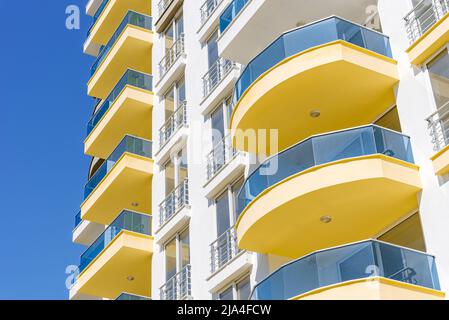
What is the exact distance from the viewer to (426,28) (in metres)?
19.2

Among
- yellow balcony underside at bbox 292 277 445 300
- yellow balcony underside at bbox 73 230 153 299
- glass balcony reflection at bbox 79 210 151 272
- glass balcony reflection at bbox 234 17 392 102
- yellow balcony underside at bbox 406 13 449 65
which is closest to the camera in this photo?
yellow balcony underside at bbox 292 277 445 300

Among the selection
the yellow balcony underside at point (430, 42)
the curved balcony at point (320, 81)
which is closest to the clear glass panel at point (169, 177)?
the curved balcony at point (320, 81)

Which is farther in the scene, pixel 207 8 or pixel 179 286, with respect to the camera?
pixel 207 8

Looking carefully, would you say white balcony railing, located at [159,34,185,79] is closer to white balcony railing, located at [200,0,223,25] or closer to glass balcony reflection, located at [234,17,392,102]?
white balcony railing, located at [200,0,223,25]

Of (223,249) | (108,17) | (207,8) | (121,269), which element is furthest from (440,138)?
(108,17)

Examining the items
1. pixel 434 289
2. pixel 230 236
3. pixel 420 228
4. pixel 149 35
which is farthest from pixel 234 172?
pixel 149 35

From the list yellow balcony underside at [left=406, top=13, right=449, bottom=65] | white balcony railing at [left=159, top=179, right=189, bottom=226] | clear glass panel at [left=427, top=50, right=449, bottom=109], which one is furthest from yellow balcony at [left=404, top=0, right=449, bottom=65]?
white balcony railing at [left=159, top=179, right=189, bottom=226]

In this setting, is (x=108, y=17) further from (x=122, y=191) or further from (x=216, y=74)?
(x=216, y=74)

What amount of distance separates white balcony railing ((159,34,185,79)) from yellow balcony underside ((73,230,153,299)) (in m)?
6.14

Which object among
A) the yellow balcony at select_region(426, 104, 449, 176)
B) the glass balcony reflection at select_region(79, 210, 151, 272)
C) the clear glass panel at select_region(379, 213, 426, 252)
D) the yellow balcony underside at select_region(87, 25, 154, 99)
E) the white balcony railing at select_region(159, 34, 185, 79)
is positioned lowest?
the clear glass panel at select_region(379, 213, 426, 252)

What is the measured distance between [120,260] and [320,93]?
10.1 m

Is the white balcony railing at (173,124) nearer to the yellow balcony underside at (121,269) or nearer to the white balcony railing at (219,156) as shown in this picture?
the white balcony railing at (219,156)

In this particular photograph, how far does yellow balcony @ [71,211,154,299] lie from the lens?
27.1 meters

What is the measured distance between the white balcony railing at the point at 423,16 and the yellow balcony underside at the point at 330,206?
10.3 ft
